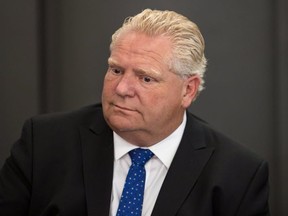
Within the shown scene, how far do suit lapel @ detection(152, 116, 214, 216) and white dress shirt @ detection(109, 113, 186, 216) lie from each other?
0.10ft

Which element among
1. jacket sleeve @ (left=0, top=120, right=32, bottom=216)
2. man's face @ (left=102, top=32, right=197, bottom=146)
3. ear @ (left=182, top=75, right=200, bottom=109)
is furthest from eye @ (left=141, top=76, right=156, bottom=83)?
jacket sleeve @ (left=0, top=120, right=32, bottom=216)

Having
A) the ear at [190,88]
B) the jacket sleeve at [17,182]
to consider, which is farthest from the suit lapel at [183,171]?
the jacket sleeve at [17,182]

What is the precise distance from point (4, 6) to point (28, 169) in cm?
93

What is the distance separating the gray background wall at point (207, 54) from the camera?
2.40 metres

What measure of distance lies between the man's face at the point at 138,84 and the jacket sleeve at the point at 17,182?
258mm

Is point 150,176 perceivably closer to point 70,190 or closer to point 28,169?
point 70,190

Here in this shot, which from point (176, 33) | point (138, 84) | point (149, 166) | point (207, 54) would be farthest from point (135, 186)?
point (207, 54)

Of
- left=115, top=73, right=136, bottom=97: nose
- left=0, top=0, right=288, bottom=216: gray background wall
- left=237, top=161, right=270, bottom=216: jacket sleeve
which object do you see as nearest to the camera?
left=115, top=73, right=136, bottom=97: nose

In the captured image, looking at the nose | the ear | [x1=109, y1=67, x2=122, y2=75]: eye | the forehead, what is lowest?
the ear

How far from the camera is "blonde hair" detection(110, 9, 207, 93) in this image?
5.32 ft

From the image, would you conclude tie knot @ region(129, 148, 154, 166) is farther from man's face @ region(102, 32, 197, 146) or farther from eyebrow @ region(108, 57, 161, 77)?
eyebrow @ region(108, 57, 161, 77)

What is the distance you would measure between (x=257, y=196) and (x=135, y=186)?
0.34 m

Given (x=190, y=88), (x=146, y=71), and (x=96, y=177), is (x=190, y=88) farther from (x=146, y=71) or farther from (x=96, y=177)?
(x=96, y=177)

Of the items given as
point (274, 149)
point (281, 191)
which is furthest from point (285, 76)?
point (281, 191)
